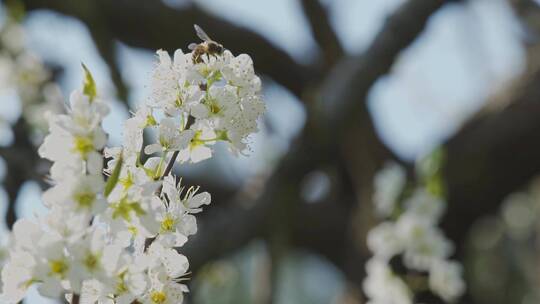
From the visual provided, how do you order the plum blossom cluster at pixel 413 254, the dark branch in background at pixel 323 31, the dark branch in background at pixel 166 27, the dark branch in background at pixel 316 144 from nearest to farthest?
the plum blossom cluster at pixel 413 254 < the dark branch in background at pixel 316 144 < the dark branch in background at pixel 166 27 < the dark branch in background at pixel 323 31

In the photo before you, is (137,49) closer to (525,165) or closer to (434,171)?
(434,171)

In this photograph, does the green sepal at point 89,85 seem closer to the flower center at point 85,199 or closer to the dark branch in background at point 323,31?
the flower center at point 85,199

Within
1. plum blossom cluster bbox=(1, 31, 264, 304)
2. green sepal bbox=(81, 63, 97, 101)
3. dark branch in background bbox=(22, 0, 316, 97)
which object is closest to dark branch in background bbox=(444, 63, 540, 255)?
dark branch in background bbox=(22, 0, 316, 97)

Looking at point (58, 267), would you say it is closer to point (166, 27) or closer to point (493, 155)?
point (166, 27)

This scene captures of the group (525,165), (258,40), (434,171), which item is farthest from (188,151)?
(525,165)

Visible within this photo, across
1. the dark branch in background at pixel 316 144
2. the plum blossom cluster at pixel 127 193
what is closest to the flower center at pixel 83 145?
the plum blossom cluster at pixel 127 193

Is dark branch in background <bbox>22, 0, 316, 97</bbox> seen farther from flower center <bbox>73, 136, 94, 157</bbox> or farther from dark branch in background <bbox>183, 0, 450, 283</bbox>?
flower center <bbox>73, 136, 94, 157</bbox>
